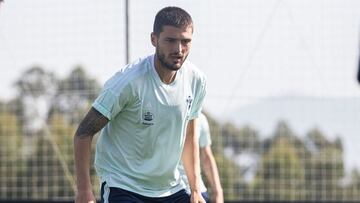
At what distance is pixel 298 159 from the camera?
1350cm

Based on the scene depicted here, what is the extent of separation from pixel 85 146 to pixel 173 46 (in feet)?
2.28

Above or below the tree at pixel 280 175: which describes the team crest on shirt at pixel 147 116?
above

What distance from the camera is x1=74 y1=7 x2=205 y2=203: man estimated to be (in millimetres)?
6156

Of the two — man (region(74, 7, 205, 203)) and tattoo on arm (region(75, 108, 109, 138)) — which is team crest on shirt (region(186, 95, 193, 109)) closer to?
man (region(74, 7, 205, 203))

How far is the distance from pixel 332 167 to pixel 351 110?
79 centimetres

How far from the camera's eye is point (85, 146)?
6145 millimetres

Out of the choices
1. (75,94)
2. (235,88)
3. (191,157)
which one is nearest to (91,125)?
(191,157)

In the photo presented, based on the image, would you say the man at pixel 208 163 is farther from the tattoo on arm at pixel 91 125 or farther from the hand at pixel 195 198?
the tattoo on arm at pixel 91 125

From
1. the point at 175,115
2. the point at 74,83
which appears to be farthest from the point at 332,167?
the point at 175,115

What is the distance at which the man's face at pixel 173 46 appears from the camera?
618cm

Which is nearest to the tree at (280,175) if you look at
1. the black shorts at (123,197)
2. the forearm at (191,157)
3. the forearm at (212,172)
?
the forearm at (212,172)

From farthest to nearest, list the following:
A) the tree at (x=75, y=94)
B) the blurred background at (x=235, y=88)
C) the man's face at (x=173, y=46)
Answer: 1. the tree at (x=75, y=94)
2. the blurred background at (x=235, y=88)
3. the man's face at (x=173, y=46)

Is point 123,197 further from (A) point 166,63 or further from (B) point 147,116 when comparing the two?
(A) point 166,63

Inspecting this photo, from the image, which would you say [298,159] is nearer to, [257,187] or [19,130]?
[257,187]
